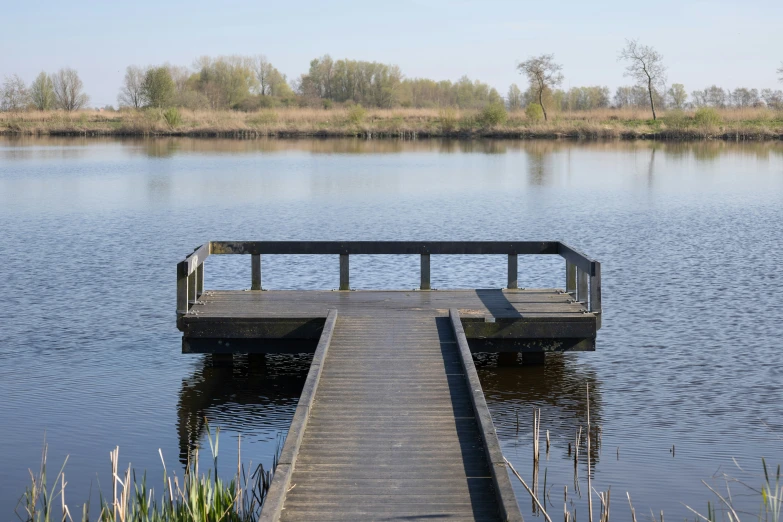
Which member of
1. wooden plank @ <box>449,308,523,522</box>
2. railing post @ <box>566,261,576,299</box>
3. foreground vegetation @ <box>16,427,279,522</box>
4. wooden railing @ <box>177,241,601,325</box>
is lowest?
foreground vegetation @ <box>16,427,279,522</box>

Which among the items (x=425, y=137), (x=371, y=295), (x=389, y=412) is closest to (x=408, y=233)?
(x=371, y=295)

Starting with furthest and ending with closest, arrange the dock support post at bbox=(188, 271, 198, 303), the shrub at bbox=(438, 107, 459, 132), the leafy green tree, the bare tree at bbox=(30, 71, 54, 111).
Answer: the bare tree at bbox=(30, 71, 54, 111) → the leafy green tree → the shrub at bbox=(438, 107, 459, 132) → the dock support post at bbox=(188, 271, 198, 303)

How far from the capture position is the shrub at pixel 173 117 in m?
67.4

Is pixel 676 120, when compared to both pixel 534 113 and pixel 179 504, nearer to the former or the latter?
pixel 534 113

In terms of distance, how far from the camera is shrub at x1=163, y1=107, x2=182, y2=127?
221 feet

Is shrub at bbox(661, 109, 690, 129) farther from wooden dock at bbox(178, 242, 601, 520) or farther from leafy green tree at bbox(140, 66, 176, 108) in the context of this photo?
wooden dock at bbox(178, 242, 601, 520)

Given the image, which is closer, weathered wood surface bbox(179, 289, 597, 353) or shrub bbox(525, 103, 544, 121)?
weathered wood surface bbox(179, 289, 597, 353)

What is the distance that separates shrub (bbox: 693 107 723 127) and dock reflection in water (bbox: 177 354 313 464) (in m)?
54.4

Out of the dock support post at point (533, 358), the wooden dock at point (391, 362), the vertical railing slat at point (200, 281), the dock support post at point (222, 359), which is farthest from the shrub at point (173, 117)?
the dock support post at point (533, 358)

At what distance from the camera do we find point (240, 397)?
9.81 meters

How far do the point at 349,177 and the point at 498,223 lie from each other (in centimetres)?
1318

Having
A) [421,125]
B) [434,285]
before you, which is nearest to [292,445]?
[434,285]

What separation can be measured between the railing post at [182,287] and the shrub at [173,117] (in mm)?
59811

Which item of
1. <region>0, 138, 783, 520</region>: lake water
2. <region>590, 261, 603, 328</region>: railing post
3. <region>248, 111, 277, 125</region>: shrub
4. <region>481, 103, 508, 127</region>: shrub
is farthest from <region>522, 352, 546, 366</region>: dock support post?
<region>248, 111, 277, 125</region>: shrub
